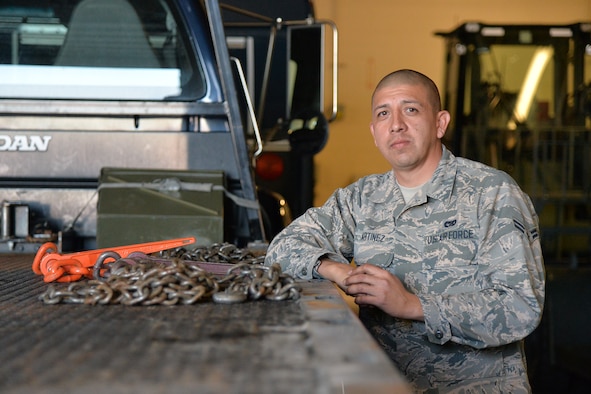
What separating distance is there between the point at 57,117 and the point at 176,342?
2057 millimetres

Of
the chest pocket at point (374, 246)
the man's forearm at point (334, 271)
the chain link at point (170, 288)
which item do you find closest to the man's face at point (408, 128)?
the chest pocket at point (374, 246)

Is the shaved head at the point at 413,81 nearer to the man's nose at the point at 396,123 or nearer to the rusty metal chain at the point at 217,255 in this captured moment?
the man's nose at the point at 396,123

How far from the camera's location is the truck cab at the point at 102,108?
10.7ft

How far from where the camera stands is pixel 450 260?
7.85 ft

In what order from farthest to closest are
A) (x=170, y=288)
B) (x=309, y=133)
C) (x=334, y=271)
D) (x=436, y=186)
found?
(x=309, y=133), (x=436, y=186), (x=334, y=271), (x=170, y=288)

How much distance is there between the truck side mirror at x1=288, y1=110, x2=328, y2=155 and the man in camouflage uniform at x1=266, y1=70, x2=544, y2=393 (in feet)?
2.81

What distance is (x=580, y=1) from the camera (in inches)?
494

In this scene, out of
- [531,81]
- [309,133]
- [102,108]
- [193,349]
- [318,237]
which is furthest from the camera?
[531,81]

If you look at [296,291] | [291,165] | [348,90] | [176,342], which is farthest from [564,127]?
[176,342]

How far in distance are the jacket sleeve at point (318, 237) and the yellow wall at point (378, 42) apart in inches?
370

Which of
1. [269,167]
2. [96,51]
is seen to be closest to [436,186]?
[96,51]

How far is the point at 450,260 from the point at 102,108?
1.54m

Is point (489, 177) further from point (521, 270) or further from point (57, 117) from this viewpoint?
point (57, 117)

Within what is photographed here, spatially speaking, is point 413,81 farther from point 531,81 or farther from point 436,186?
point 531,81
